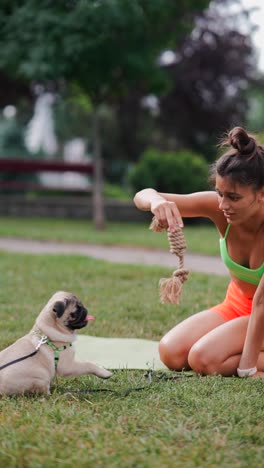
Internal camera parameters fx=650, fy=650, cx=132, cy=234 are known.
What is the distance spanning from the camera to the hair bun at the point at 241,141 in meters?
3.61

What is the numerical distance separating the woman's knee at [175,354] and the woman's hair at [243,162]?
117 centimetres

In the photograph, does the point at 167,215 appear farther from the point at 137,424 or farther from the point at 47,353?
the point at 137,424

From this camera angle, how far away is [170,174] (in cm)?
1572

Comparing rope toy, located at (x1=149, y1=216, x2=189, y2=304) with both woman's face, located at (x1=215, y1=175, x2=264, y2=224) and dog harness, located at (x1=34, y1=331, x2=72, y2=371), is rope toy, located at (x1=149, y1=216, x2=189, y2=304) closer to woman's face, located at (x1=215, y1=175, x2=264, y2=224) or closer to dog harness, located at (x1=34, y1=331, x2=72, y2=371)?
woman's face, located at (x1=215, y1=175, x2=264, y2=224)

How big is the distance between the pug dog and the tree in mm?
9832

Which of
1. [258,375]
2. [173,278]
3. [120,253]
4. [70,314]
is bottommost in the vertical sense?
[120,253]

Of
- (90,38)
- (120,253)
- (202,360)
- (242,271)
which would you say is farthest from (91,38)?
(202,360)

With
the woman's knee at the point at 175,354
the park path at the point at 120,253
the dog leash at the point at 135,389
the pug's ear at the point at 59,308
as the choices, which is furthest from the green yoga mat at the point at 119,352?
the park path at the point at 120,253

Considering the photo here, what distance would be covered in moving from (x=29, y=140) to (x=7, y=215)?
13.2 metres

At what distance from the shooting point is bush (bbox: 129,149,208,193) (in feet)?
51.4

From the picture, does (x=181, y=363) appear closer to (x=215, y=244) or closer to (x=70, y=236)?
(x=215, y=244)

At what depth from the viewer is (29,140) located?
30578mm

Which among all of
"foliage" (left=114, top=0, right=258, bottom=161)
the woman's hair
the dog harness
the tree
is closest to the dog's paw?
the dog harness

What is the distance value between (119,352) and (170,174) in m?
11.4
